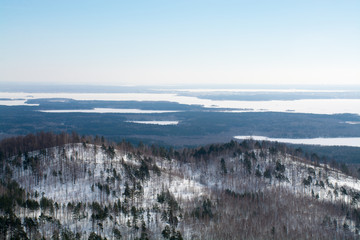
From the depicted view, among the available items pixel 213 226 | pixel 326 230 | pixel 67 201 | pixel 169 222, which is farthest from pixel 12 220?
pixel 326 230

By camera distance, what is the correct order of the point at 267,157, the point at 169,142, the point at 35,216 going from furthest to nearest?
1. the point at 169,142
2. the point at 267,157
3. the point at 35,216

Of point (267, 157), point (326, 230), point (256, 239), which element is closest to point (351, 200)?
point (326, 230)

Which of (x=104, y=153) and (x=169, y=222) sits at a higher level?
(x=104, y=153)

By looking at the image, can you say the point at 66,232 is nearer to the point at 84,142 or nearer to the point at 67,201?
the point at 67,201

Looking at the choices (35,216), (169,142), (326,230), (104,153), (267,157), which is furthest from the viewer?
(169,142)

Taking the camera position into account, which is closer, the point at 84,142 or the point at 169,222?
the point at 169,222

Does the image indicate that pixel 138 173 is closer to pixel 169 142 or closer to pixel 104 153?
pixel 104 153
